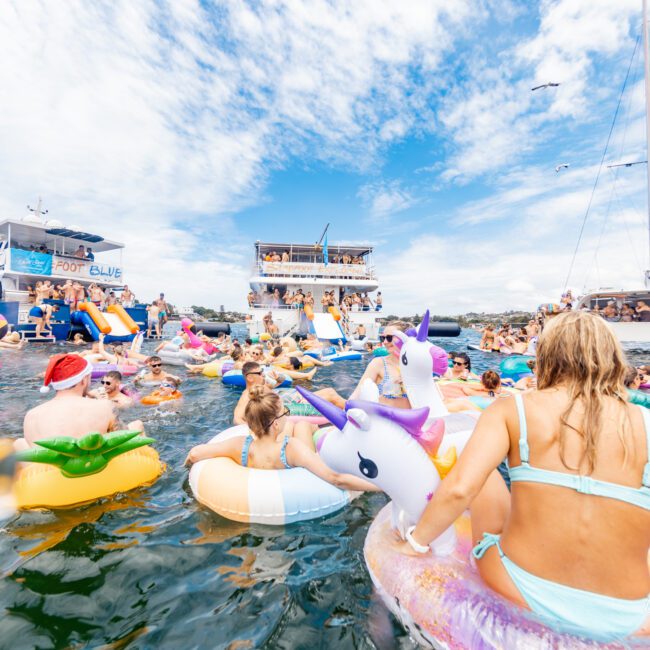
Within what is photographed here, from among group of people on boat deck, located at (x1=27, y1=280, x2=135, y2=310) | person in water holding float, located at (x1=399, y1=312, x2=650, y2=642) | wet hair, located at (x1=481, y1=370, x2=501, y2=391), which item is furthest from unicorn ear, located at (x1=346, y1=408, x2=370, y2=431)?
group of people on boat deck, located at (x1=27, y1=280, x2=135, y2=310)

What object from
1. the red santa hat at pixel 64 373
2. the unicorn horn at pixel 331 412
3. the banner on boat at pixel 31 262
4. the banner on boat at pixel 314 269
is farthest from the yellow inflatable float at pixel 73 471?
the banner on boat at pixel 314 269

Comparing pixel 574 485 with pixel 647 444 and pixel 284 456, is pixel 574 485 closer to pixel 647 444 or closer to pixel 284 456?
pixel 647 444

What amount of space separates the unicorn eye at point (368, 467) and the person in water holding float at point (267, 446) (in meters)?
1.16

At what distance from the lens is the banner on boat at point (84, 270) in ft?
68.6

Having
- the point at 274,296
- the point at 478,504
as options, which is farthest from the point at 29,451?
the point at 274,296

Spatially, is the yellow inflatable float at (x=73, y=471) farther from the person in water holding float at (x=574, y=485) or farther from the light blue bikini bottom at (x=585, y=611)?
the light blue bikini bottom at (x=585, y=611)

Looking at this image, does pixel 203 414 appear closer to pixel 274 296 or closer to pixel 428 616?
pixel 428 616

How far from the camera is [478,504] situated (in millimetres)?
2033

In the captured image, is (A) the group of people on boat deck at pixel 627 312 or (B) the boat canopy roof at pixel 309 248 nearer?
(A) the group of people on boat deck at pixel 627 312

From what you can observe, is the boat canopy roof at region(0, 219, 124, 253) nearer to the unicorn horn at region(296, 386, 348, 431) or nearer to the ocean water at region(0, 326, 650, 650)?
the ocean water at region(0, 326, 650, 650)

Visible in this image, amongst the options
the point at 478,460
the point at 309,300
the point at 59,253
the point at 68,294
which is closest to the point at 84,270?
the point at 59,253

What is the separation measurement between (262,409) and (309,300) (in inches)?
737

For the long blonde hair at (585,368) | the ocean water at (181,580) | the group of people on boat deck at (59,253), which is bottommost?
the ocean water at (181,580)

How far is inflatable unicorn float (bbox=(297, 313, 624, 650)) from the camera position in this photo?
65.8 inches
